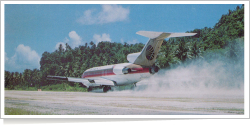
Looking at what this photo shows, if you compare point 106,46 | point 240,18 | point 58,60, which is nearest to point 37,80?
point 58,60

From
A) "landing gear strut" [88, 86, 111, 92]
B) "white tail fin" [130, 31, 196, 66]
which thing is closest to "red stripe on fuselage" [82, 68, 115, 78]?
"landing gear strut" [88, 86, 111, 92]

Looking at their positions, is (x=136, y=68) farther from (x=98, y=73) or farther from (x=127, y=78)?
(x=98, y=73)

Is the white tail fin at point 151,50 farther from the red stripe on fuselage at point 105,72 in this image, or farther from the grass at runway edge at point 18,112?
the grass at runway edge at point 18,112

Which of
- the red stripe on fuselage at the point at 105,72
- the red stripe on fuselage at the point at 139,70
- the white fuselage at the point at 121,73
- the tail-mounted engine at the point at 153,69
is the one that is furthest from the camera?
the white fuselage at the point at 121,73

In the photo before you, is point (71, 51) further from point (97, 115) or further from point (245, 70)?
point (245, 70)

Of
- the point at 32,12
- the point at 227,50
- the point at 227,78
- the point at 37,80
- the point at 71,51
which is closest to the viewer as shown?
the point at 32,12

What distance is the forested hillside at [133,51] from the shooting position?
1773 cm

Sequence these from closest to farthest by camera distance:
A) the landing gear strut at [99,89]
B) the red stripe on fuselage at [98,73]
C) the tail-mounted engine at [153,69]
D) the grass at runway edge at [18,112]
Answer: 1. the grass at runway edge at [18,112]
2. the tail-mounted engine at [153,69]
3. the red stripe on fuselage at [98,73]
4. the landing gear strut at [99,89]

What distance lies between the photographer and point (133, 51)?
21.5 metres

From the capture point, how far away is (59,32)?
52.8ft

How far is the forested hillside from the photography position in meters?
17.7

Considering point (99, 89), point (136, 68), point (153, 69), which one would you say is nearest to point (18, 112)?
point (136, 68)

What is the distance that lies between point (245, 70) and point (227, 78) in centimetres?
326

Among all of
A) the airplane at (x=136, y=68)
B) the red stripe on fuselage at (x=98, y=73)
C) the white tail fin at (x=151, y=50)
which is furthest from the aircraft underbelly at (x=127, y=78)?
the white tail fin at (x=151, y=50)
